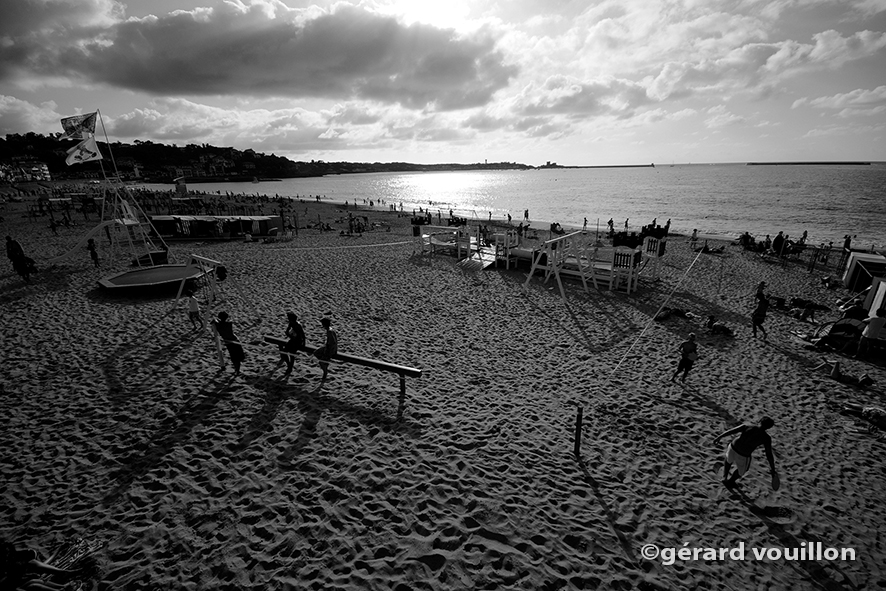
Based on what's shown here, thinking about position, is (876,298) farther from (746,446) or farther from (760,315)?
(746,446)

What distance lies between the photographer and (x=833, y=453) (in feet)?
21.4

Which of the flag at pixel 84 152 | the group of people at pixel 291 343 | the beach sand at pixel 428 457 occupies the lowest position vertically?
the beach sand at pixel 428 457

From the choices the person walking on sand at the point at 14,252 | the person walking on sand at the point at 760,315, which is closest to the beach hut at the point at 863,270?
the person walking on sand at the point at 760,315

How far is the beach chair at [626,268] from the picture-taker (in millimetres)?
15189

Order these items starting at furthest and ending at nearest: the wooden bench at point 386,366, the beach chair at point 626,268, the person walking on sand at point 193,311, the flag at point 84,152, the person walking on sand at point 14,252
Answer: the beach chair at point 626,268 → the flag at point 84,152 → the person walking on sand at point 14,252 → the person walking on sand at point 193,311 → the wooden bench at point 386,366

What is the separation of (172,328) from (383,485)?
29.4 ft

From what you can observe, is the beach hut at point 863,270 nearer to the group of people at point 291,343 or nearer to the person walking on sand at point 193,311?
the group of people at point 291,343

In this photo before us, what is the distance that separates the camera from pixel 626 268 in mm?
15539

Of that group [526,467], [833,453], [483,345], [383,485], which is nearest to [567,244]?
[483,345]

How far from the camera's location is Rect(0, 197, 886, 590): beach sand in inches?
172

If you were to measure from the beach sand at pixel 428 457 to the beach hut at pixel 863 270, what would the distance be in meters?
8.91

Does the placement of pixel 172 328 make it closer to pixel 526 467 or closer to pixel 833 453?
pixel 526 467

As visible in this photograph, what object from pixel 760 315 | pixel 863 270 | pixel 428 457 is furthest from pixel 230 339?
pixel 863 270

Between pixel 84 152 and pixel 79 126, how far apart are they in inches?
46.5
